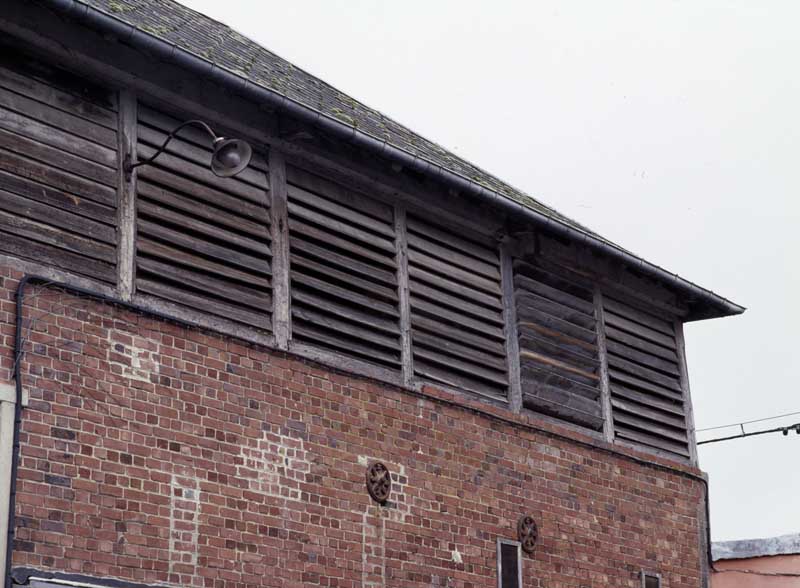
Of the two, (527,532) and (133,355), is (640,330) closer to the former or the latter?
(527,532)

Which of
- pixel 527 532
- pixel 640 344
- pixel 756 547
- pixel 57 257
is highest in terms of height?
pixel 640 344

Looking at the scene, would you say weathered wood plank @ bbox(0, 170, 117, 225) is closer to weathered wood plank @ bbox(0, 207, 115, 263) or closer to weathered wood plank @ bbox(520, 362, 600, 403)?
weathered wood plank @ bbox(0, 207, 115, 263)

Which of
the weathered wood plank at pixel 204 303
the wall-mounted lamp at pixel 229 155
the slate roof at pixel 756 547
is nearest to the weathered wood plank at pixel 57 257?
the weathered wood plank at pixel 204 303

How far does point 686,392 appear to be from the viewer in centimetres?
1614

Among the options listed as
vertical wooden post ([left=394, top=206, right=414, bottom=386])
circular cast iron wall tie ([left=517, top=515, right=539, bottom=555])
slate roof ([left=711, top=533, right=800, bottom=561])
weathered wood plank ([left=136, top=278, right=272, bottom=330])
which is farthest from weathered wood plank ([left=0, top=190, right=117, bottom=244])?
slate roof ([left=711, top=533, right=800, bottom=561])

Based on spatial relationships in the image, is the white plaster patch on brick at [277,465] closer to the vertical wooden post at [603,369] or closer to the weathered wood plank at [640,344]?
the vertical wooden post at [603,369]

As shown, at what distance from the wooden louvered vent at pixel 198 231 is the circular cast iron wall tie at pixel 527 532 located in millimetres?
3501

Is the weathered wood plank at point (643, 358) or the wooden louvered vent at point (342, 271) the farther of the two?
the weathered wood plank at point (643, 358)

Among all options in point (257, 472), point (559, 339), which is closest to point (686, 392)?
point (559, 339)

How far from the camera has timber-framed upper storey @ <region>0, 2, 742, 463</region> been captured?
10.2 metres

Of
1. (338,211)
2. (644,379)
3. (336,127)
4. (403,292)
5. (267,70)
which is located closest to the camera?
(336,127)

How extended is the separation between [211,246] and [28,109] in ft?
6.08

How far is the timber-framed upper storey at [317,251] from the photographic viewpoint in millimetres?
10203

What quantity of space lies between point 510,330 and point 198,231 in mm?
4032
